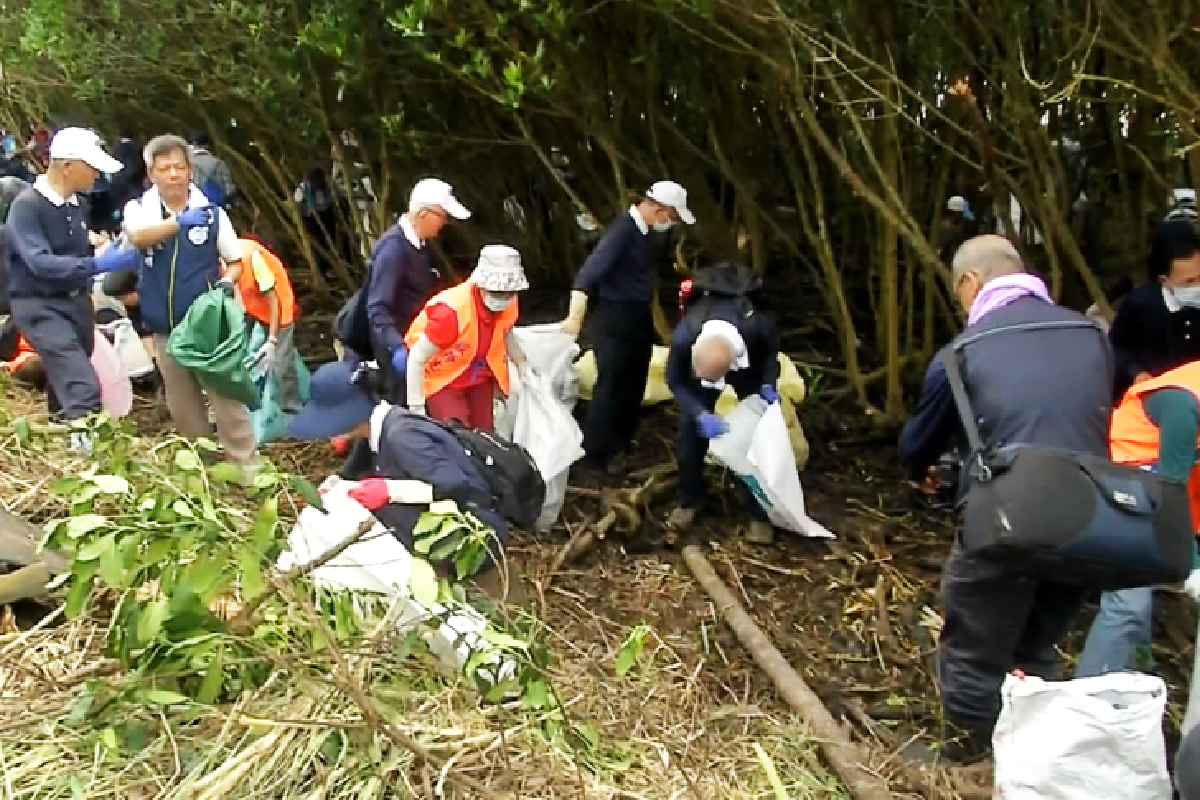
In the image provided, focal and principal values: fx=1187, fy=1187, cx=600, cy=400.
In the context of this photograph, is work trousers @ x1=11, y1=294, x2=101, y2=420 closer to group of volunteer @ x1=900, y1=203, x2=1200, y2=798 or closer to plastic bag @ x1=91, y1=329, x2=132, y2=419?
plastic bag @ x1=91, y1=329, x2=132, y2=419

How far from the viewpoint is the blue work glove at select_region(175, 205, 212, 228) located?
4910 mm

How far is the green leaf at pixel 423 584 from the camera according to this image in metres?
2.67

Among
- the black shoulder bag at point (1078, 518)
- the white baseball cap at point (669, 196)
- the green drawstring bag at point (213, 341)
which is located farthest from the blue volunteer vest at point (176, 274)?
the black shoulder bag at point (1078, 518)

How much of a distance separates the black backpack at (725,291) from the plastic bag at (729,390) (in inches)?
13.7

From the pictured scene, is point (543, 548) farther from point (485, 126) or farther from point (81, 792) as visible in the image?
point (485, 126)

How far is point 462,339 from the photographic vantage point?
4586 millimetres

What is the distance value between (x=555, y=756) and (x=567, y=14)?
3581 millimetres

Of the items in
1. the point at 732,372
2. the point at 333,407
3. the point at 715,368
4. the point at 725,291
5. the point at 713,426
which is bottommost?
the point at 333,407

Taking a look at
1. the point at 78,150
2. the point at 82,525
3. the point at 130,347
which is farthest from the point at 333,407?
the point at 82,525

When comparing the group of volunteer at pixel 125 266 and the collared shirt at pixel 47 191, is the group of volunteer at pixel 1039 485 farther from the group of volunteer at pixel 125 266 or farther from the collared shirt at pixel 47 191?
the collared shirt at pixel 47 191

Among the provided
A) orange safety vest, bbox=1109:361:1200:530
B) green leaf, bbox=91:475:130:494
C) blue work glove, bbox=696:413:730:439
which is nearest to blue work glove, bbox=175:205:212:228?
blue work glove, bbox=696:413:730:439

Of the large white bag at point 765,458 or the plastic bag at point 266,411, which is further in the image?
the plastic bag at point 266,411

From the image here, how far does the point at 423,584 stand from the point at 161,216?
9.28ft

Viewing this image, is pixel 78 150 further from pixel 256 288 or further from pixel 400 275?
pixel 400 275
